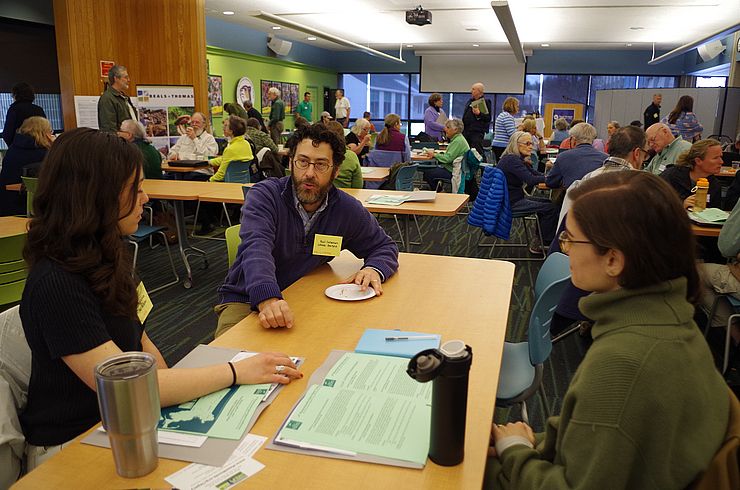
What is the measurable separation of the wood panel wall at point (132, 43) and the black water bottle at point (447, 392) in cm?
653

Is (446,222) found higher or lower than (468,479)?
lower

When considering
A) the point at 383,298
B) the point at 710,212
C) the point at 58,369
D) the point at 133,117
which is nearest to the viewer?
the point at 58,369

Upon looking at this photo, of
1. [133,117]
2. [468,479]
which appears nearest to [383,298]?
[468,479]

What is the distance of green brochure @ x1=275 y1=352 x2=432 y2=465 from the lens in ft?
3.50

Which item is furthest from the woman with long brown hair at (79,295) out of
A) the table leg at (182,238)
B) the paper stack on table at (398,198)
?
the table leg at (182,238)

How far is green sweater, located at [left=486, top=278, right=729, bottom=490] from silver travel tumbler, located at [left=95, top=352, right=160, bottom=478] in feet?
2.29

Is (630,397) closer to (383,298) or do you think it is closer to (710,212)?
(383,298)

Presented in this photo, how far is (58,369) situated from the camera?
125cm

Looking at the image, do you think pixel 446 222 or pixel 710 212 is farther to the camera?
pixel 446 222

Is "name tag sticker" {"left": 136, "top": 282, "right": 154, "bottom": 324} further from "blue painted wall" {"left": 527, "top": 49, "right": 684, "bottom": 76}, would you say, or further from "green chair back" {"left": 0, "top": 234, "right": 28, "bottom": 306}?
"blue painted wall" {"left": 527, "top": 49, "right": 684, "bottom": 76}

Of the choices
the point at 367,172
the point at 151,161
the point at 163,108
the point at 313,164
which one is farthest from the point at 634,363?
the point at 163,108

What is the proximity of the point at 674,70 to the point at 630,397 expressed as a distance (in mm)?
15857

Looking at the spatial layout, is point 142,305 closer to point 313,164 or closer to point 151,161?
point 313,164

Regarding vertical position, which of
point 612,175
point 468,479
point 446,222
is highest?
point 612,175
